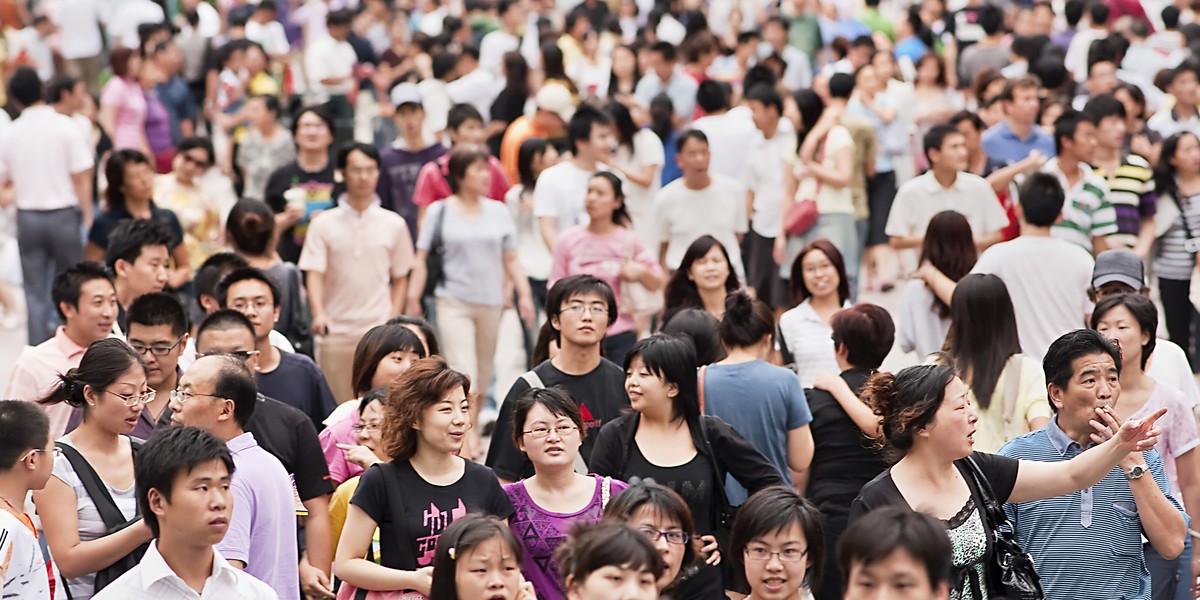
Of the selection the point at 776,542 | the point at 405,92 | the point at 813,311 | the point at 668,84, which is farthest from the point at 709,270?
the point at 668,84

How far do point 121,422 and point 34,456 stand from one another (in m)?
0.52

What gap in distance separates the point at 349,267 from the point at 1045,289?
12.0 feet

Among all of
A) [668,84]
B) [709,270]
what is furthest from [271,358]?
[668,84]

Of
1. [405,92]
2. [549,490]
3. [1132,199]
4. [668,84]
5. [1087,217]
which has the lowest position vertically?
[549,490]

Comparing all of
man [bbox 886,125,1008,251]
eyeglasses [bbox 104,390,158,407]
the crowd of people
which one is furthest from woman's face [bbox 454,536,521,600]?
man [bbox 886,125,1008,251]

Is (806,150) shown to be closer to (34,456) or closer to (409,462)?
(409,462)

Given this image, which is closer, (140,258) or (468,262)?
(140,258)

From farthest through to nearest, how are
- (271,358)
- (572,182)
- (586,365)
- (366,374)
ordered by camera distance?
(572,182) → (271,358) → (586,365) → (366,374)

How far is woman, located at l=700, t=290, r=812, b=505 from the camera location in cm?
643

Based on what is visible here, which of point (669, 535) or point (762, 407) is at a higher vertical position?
point (762, 407)

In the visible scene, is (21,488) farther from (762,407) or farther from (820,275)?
(820,275)

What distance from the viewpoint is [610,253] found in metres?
9.21

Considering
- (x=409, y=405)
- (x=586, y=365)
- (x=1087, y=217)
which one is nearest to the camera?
(x=409, y=405)

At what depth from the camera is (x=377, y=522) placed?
5.29 metres
